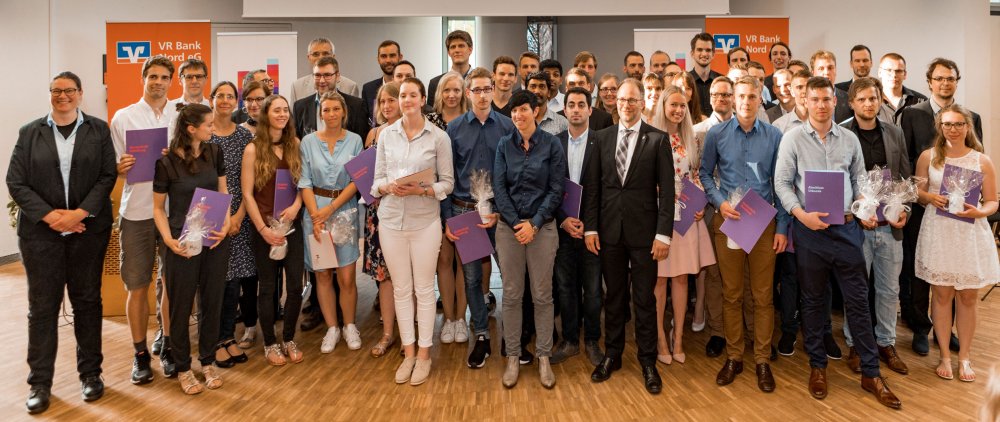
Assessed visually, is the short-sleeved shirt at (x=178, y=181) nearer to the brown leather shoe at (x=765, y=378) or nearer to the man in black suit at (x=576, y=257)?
the man in black suit at (x=576, y=257)

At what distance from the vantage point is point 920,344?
3.92m

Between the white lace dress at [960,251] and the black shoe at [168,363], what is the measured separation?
4.30 metres

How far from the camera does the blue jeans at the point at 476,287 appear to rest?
382 cm

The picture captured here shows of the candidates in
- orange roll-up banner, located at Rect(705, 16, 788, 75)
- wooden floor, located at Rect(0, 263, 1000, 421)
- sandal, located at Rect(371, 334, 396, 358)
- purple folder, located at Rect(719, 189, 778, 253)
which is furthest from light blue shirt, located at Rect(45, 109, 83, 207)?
orange roll-up banner, located at Rect(705, 16, 788, 75)

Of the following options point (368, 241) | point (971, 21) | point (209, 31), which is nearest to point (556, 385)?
point (368, 241)

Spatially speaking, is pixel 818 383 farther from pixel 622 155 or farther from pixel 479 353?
pixel 479 353

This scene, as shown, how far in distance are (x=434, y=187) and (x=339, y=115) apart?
84cm

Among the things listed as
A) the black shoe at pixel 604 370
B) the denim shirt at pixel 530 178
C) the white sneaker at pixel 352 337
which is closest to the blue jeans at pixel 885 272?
the black shoe at pixel 604 370

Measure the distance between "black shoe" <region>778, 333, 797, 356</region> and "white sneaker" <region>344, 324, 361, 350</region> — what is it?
2.67m

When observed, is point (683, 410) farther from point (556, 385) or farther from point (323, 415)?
point (323, 415)

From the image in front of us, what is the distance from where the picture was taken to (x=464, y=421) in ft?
9.98

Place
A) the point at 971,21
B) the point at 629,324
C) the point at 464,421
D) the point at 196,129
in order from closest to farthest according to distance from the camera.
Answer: the point at 464,421
the point at 196,129
the point at 629,324
the point at 971,21

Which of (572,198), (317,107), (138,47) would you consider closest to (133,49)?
(138,47)

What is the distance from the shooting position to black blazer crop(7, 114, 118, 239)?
10.3 feet
